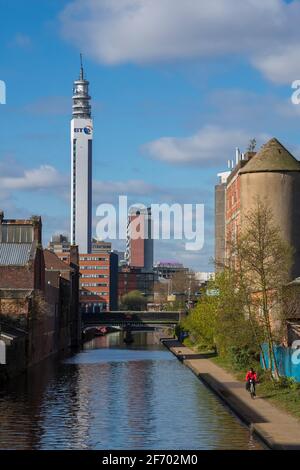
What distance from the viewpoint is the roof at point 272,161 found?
92.6 metres

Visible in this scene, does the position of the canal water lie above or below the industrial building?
below

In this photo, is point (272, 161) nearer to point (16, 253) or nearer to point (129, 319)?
Result: point (16, 253)

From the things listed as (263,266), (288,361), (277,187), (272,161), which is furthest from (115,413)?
(272,161)

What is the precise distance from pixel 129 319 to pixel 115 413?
12439cm

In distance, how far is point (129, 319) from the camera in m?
178

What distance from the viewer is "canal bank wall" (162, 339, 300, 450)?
135 feet

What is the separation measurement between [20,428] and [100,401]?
1386cm

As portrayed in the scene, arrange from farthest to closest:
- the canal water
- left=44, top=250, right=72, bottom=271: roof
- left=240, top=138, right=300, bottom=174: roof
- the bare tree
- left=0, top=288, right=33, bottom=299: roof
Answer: left=44, top=250, right=72, bottom=271: roof, left=240, top=138, right=300, bottom=174: roof, left=0, top=288, right=33, bottom=299: roof, the bare tree, the canal water

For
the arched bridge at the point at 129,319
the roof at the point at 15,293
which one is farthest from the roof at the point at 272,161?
the arched bridge at the point at 129,319

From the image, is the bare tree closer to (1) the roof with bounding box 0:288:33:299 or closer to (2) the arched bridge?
(1) the roof with bounding box 0:288:33:299

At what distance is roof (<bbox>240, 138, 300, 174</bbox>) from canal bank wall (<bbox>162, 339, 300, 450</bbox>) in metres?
20.6

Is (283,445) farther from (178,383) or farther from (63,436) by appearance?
(178,383)

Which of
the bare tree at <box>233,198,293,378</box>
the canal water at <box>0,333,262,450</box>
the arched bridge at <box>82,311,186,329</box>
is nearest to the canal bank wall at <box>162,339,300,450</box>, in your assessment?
the canal water at <box>0,333,262,450</box>

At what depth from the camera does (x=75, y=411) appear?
5475cm
